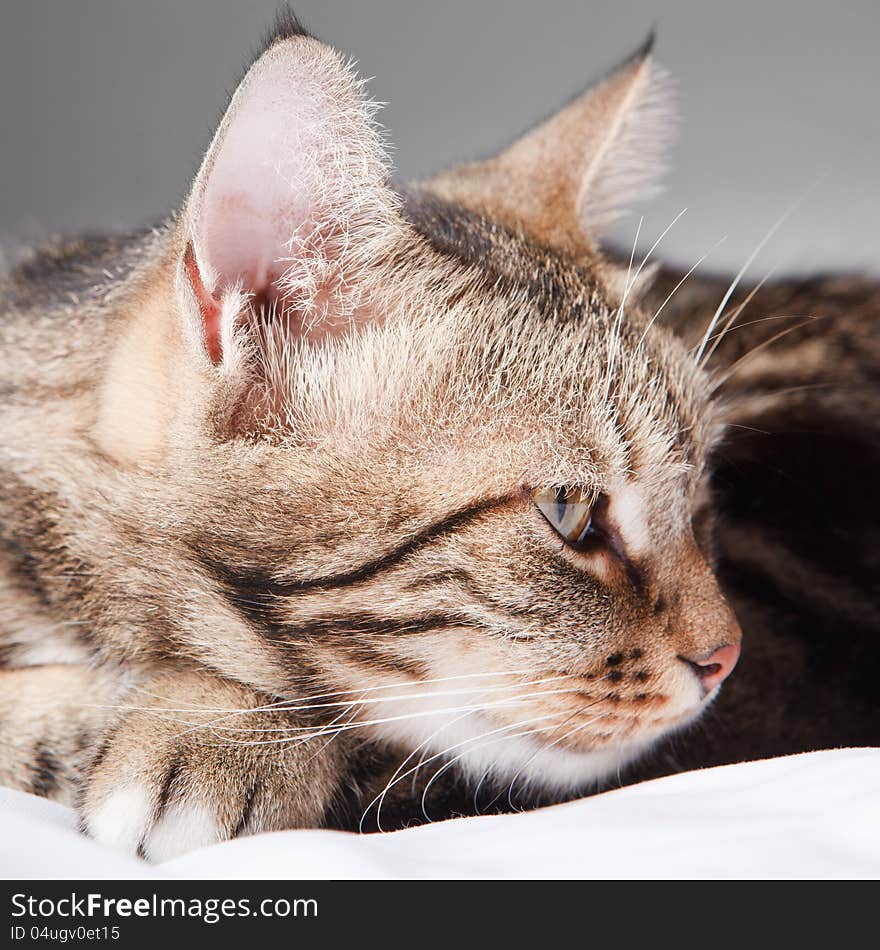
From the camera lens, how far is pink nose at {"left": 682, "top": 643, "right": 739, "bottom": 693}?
86cm

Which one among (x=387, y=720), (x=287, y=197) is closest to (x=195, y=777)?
(x=387, y=720)

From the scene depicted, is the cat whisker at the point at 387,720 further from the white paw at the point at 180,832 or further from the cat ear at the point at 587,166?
the cat ear at the point at 587,166

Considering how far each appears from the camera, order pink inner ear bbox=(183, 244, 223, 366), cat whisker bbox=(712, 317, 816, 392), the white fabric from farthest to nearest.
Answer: cat whisker bbox=(712, 317, 816, 392) → pink inner ear bbox=(183, 244, 223, 366) → the white fabric

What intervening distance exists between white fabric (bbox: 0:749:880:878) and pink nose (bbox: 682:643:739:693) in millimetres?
125

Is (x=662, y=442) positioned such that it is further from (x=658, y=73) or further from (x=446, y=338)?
(x=658, y=73)

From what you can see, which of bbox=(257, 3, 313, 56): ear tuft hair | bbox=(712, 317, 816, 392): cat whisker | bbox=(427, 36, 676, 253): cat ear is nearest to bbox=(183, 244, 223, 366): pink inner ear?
bbox=(257, 3, 313, 56): ear tuft hair

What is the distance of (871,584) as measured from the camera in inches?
45.4

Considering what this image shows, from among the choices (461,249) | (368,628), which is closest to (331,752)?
(368,628)

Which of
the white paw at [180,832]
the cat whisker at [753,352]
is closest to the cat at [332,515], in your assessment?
the white paw at [180,832]

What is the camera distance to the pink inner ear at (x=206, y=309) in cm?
73

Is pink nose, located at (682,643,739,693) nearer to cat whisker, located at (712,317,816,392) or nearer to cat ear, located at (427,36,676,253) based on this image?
cat whisker, located at (712,317,816,392)

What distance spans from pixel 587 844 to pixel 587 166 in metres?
0.80

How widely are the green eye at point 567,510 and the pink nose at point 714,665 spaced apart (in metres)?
0.15
